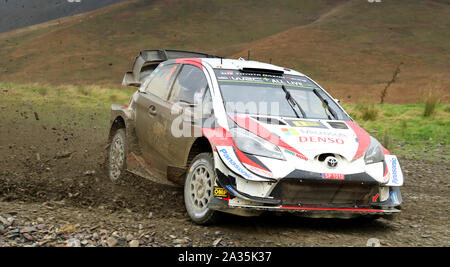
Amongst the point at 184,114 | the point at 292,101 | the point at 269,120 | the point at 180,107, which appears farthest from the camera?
the point at 292,101

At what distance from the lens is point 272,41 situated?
58.9 metres

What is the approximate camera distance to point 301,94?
6.27 metres

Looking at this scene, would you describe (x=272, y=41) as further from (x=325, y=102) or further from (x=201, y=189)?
(x=201, y=189)

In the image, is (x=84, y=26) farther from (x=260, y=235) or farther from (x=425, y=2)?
(x=260, y=235)

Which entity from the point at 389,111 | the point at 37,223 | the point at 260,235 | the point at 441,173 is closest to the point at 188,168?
the point at 260,235

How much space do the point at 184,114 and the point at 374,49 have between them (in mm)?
50757

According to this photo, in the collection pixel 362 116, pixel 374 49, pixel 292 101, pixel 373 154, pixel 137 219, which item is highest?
pixel 292 101

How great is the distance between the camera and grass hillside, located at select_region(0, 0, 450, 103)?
46406mm

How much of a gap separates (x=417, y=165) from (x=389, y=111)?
8.10 metres

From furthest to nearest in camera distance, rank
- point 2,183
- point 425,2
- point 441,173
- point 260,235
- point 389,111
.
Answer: point 425,2 → point 389,111 → point 441,173 → point 2,183 → point 260,235

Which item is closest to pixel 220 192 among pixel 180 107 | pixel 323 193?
pixel 323 193

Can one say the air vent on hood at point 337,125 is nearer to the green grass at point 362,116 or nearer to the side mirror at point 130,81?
the side mirror at point 130,81

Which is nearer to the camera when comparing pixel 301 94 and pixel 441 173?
pixel 301 94

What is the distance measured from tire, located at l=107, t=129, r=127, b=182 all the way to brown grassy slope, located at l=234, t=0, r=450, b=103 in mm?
26512
